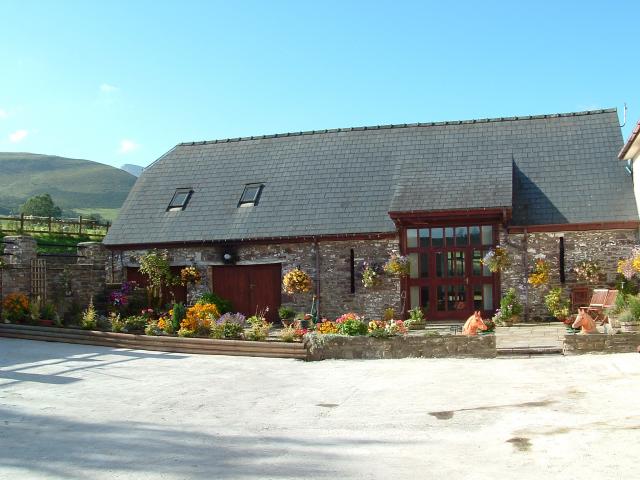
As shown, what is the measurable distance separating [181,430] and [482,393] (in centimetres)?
423

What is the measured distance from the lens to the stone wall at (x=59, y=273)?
58.8ft

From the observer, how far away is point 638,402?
864 cm

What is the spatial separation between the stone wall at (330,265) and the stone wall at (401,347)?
5.36 metres

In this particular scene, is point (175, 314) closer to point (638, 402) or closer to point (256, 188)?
point (256, 188)

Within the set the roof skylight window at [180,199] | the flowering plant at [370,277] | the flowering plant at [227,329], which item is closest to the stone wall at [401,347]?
the flowering plant at [227,329]

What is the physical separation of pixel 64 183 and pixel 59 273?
13516 centimetres

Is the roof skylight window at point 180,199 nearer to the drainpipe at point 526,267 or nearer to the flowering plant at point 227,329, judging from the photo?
the flowering plant at point 227,329

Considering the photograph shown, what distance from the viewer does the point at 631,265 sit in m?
16.5

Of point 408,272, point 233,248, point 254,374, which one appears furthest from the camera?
point 233,248

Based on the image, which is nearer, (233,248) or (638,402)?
(638,402)

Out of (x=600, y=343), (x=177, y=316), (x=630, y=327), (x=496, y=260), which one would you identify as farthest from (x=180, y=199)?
(x=630, y=327)

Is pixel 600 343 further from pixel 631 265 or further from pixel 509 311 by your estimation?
pixel 509 311

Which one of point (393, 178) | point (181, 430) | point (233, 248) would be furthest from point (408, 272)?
point (181, 430)

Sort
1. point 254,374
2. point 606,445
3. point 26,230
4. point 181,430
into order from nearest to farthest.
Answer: point 606,445
point 181,430
point 254,374
point 26,230
